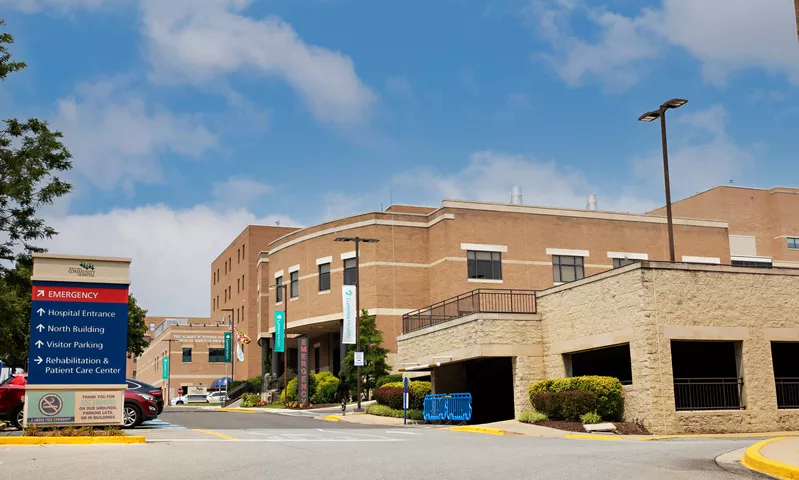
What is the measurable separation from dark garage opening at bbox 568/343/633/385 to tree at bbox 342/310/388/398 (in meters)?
15.9

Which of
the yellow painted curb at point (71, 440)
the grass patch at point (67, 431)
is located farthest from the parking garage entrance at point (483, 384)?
the yellow painted curb at point (71, 440)

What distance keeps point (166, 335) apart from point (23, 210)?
77475 mm

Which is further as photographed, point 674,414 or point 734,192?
point 734,192

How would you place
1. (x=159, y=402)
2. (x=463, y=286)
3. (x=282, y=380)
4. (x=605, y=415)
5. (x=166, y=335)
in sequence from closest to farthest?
1. (x=159, y=402)
2. (x=605, y=415)
3. (x=463, y=286)
4. (x=282, y=380)
5. (x=166, y=335)

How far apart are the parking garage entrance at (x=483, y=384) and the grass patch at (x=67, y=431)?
61.6ft

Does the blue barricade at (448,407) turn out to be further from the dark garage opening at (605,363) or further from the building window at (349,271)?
the building window at (349,271)

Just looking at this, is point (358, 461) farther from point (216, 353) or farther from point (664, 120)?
point (216, 353)

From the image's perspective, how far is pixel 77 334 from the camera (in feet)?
59.1

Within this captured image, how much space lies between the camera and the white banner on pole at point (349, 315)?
45.6 m

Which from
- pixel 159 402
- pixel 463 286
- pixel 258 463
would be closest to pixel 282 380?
pixel 463 286

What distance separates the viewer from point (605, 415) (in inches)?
1024

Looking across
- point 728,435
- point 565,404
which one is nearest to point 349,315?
A: point 565,404

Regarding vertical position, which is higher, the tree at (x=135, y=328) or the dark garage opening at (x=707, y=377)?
the tree at (x=135, y=328)

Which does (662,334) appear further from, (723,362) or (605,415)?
(723,362)
